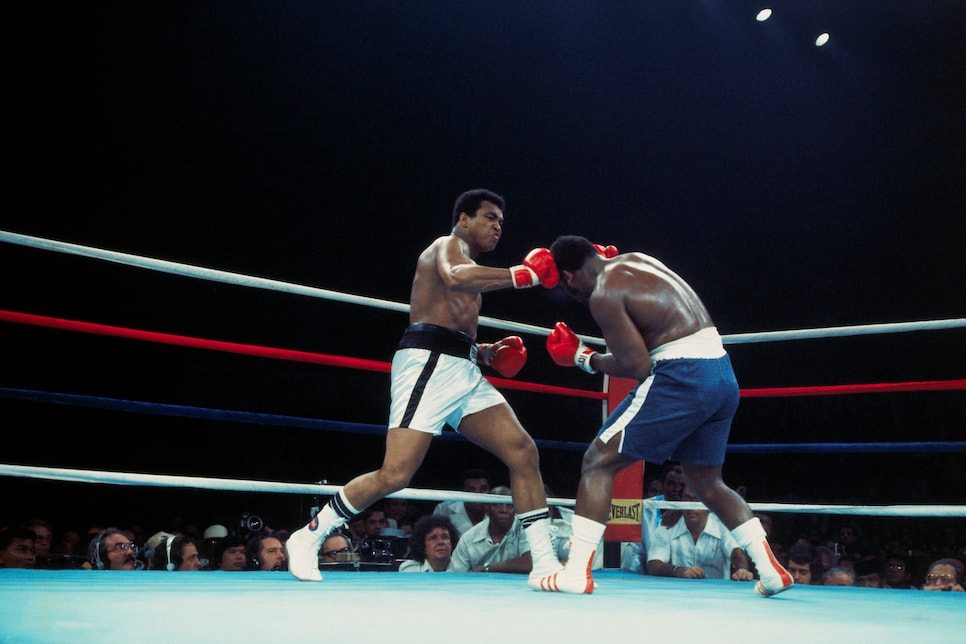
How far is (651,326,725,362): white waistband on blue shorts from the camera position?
7.99ft

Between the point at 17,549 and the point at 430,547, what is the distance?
191cm

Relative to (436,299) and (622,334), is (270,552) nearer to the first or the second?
(436,299)

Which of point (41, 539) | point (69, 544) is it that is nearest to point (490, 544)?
point (41, 539)

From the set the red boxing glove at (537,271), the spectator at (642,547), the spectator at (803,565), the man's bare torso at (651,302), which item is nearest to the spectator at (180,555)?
the spectator at (642,547)

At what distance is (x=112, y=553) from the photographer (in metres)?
3.92

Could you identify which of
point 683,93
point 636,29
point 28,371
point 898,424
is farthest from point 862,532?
point 28,371

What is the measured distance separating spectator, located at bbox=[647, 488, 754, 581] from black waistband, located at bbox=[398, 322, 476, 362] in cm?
148

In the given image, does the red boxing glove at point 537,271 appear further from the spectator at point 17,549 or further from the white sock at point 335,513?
the spectator at point 17,549

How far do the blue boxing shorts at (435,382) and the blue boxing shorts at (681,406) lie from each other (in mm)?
407

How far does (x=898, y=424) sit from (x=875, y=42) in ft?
9.56

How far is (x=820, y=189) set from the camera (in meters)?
6.96

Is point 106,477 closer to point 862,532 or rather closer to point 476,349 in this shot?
point 476,349

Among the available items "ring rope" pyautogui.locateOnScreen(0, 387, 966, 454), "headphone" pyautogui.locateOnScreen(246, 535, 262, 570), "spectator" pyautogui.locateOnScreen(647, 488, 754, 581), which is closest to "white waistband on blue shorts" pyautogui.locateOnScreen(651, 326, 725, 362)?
"ring rope" pyautogui.locateOnScreen(0, 387, 966, 454)

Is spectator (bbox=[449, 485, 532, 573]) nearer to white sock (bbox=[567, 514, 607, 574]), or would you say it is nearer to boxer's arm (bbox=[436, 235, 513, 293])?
white sock (bbox=[567, 514, 607, 574])
